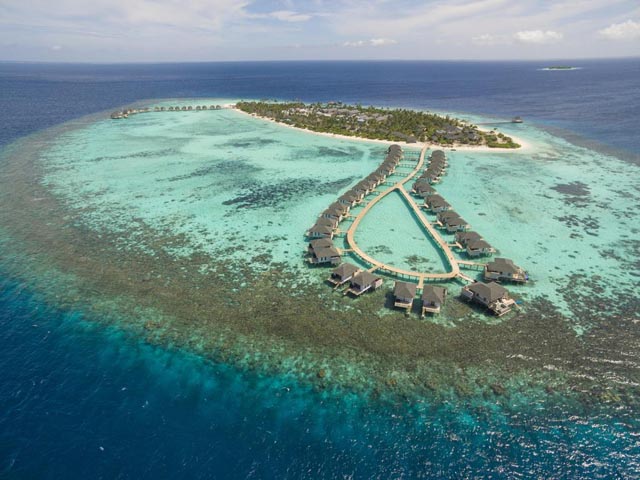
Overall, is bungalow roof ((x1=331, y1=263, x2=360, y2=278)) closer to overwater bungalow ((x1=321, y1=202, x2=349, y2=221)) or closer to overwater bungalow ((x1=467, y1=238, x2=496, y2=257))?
overwater bungalow ((x1=321, y1=202, x2=349, y2=221))

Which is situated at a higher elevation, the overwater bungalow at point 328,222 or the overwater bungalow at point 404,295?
the overwater bungalow at point 328,222

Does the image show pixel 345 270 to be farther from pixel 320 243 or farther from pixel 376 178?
pixel 376 178

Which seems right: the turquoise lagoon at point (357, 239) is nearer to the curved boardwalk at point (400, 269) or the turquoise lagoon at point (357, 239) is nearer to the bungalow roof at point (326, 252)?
the curved boardwalk at point (400, 269)

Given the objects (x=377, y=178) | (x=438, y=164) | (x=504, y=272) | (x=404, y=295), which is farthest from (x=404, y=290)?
(x=438, y=164)

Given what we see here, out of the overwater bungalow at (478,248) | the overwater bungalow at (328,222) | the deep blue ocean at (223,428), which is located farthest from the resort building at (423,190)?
the deep blue ocean at (223,428)

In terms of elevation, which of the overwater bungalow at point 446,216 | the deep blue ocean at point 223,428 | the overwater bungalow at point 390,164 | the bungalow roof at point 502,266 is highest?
the overwater bungalow at point 390,164

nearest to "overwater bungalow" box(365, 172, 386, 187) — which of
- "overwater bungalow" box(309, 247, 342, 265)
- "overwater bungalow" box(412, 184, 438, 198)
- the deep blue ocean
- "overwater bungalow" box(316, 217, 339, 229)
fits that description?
"overwater bungalow" box(412, 184, 438, 198)

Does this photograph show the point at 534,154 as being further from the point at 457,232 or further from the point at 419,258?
the point at 419,258
